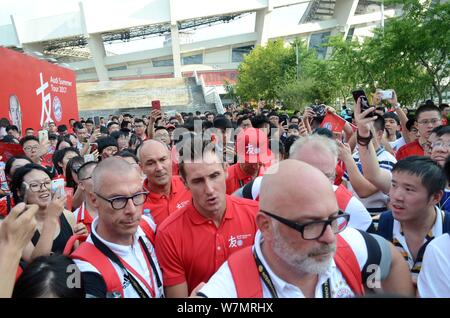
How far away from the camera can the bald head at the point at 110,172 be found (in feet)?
7.86

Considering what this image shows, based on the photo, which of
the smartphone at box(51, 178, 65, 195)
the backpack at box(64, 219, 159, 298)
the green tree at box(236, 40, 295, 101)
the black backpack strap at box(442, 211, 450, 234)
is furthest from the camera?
the green tree at box(236, 40, 295, 101)

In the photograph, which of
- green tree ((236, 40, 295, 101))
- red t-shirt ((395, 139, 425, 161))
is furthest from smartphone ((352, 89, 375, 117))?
green tree ((236, 40, 295, 101))

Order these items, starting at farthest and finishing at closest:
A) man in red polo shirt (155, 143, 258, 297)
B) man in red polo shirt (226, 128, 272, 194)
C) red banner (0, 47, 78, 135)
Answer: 1. red banner (0, 47, 78, 135)
2. man in red polo shirt (226, 128, 272, 194)
3. man in red polo shirt (155, 143, 258, 297)

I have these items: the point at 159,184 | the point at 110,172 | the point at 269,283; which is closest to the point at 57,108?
the point at 159,184

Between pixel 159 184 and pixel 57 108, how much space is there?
13788mm

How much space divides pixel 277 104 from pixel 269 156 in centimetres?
3114

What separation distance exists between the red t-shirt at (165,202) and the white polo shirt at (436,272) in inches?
73.1

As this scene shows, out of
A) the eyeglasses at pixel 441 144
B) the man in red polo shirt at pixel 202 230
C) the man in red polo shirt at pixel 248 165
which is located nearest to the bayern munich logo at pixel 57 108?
the man in red polo shirt at pixel 248 165

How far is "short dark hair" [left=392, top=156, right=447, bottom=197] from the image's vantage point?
8.25 ft

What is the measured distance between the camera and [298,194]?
159cm

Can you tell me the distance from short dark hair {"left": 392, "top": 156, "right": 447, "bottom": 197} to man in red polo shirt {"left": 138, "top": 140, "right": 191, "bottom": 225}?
1.70 m

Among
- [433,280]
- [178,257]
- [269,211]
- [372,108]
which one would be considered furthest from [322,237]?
[372,108]

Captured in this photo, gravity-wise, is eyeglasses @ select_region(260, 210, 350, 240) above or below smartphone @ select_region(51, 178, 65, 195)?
below

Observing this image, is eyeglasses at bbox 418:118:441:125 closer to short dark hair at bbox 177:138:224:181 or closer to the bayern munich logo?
short dark hair at bbox 177:138:224:181
